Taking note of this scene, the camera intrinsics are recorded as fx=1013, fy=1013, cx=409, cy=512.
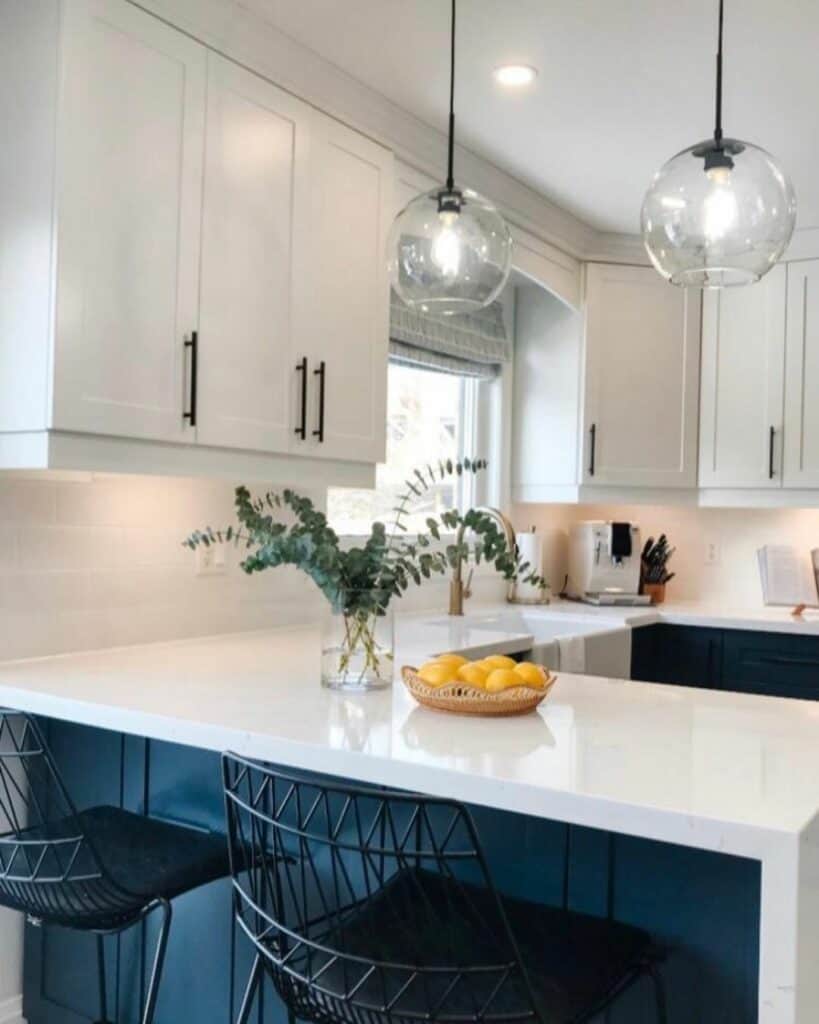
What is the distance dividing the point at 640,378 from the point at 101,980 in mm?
2991

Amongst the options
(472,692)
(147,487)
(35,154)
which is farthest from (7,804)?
(35,154)

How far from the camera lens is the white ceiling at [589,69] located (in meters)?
2.35

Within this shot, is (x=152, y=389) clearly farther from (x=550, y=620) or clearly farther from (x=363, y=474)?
(x=550, y=620)

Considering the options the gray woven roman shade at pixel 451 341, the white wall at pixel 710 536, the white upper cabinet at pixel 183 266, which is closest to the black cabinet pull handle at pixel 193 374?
the white upper cabinet at pixel 183 266

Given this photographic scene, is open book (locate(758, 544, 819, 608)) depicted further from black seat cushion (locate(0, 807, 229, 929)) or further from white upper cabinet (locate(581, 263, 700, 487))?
black seat cushion (locate(0, 807, 229, 929))

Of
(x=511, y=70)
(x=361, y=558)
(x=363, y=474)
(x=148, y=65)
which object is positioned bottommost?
(x=361, y=558)

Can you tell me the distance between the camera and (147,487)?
256 cm

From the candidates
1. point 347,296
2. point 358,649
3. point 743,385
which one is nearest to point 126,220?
point 347,296

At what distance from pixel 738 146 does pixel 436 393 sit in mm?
2378

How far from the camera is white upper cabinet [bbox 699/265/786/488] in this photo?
400 centimetres

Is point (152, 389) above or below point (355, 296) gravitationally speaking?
below

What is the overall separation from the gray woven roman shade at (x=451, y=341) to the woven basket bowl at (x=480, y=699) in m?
1.82

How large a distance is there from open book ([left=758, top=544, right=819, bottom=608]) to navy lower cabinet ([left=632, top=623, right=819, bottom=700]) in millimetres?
529

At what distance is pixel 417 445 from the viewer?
12.6 feet
